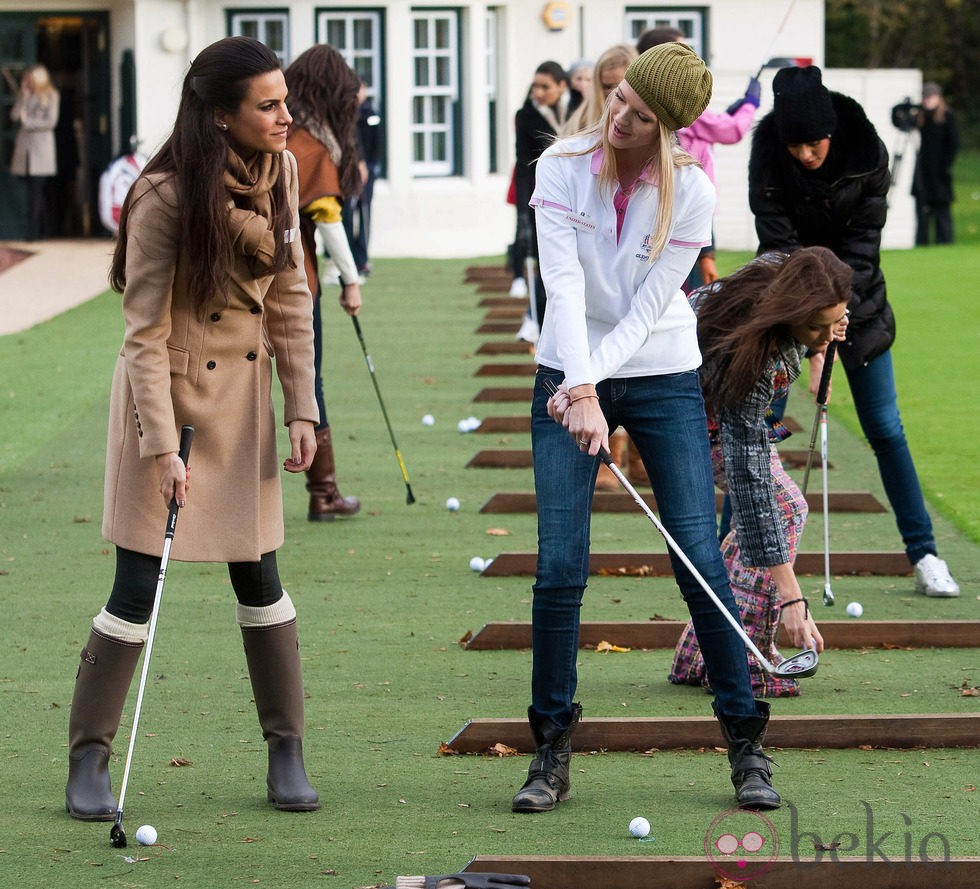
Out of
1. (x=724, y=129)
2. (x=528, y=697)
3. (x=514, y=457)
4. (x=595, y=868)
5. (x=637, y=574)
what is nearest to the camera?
(x=595, y=868)

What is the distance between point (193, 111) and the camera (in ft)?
14.5

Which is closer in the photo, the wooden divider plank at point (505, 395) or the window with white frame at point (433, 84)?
the wooden divider plank at point (505, 395)

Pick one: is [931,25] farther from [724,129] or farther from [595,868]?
[595,868]

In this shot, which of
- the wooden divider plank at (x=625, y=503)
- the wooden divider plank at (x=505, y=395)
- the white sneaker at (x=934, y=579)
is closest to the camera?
the white sneaker at (x=934, y=579)

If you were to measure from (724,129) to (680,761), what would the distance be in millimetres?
4453

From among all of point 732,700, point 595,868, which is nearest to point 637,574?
point 732,700

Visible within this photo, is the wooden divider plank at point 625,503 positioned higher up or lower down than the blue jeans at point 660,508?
lower down

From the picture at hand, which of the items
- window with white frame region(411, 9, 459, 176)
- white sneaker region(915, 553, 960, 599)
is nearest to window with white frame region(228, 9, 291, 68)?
window with white frame region(411, 9, 459, 176)

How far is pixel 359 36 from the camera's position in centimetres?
2366

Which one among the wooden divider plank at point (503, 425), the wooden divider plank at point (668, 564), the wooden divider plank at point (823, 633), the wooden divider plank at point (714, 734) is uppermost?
the wooden divider plank at point (714, 734)

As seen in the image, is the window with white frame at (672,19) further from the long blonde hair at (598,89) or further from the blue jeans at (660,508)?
the blue jeans at (660,508)

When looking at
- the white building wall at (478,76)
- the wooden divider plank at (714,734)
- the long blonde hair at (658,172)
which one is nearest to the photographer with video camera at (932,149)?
the white building wall at (478,76)

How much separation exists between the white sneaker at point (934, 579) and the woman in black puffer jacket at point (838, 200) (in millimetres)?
459

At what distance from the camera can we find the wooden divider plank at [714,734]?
5152 millimetres
